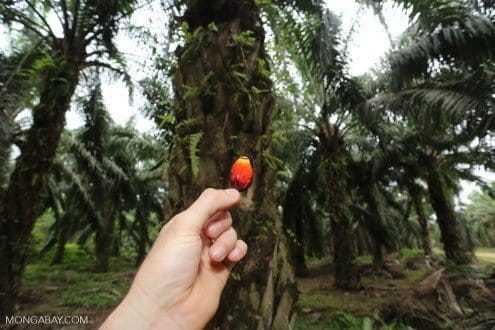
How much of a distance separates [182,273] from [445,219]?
1081cm

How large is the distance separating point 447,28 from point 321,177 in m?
4.77

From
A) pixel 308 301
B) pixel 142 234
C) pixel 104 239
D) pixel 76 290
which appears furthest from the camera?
pixel 142 234

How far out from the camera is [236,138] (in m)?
1.62

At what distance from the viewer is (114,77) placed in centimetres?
691

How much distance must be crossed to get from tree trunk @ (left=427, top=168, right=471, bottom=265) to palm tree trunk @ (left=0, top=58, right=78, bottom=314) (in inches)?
399

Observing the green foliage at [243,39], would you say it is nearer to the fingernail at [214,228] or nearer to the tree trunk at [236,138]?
the tree trunk at [236,138]

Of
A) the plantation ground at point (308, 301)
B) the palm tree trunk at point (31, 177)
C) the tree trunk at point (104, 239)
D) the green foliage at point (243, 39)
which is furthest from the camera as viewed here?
the tree trunk at point (104, 239)

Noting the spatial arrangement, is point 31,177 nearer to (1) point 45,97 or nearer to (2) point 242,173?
(1) point 45,97

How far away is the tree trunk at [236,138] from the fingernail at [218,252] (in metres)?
0.23

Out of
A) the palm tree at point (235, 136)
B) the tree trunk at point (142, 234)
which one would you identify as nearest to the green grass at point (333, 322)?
the palm tree at point (235, 136)

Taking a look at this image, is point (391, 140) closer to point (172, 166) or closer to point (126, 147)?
point (126, 147)

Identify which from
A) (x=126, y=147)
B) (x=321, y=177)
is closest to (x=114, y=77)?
(x=126, y=147)

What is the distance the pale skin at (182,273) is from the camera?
115 cm

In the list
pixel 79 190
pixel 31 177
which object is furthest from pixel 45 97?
pixel 79 190
